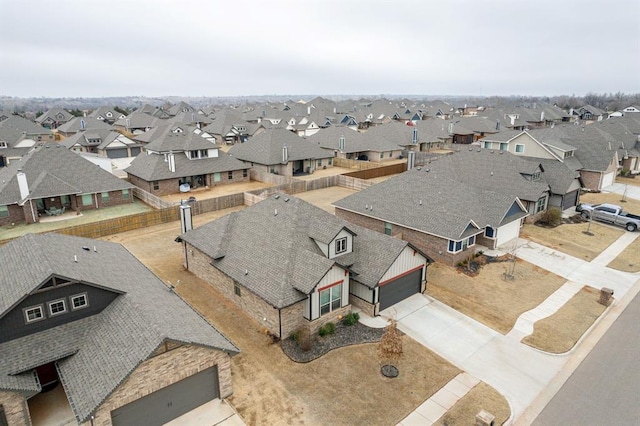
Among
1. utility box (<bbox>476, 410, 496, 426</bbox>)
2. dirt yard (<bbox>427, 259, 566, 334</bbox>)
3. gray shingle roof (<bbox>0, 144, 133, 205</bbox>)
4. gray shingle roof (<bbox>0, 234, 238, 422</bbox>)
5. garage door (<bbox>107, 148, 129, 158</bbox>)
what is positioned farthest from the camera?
garage door (<bbox>107, 148, 129, 158</bbox>)

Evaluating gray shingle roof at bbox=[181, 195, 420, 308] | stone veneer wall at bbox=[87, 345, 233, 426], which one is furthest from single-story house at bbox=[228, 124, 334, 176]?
stone veneer wall at bbox=[87, 345, 233, 426]

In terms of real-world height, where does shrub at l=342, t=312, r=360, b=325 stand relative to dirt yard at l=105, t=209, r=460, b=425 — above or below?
above

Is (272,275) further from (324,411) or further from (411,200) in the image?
(411,200)

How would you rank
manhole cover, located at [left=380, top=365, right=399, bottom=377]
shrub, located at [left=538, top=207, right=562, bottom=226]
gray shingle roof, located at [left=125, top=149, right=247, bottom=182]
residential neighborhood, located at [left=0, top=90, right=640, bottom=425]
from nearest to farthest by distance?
residential neighborhood, located at [left=0, top=90, right=640, bottom=425], manhole cover, located at [left=380, top=365, right=399, bottom=377], shrub, located at [left=538, top=207, right=562, bottom=226], gray shingle roof, located at [left=125, top=149, right=247, bottom=182]

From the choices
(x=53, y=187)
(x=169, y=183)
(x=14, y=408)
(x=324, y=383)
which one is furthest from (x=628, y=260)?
(x=53, y=187)

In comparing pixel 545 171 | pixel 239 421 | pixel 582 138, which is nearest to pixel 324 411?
pixel 239 421

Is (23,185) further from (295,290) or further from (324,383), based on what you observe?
(324,383)

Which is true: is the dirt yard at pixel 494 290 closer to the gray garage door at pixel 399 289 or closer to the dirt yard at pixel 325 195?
the gray garage door at pixel 399 289

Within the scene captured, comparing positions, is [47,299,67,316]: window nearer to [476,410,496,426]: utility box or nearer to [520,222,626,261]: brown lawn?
[476,410,496,426]: utility box

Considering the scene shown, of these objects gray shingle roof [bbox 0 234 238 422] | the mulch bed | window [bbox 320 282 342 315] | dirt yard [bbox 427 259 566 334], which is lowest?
dirt yard [bbox 427 259 566 334]
